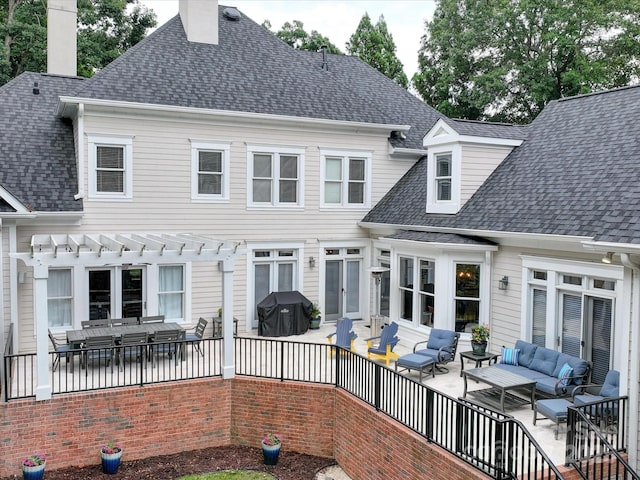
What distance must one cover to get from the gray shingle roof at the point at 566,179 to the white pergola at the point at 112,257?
19.0 feet

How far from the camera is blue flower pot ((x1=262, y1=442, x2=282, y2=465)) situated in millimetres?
10484

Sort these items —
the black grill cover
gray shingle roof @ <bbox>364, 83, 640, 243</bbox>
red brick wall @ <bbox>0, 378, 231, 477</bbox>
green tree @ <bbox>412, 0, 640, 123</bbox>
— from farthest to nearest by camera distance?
green tree @ <bbox>412, 0, 640, 123</bbox>, the black grill cover, gray shingle roof @ <bbox>364, 83, 640, 243</bbox>, red brick wall @ <bbox>0, 378, 231, 477</bbox>

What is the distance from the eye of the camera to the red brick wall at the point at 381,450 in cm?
789

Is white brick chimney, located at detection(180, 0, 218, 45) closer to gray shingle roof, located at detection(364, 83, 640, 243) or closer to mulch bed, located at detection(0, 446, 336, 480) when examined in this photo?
gray shingle roof, located at detection(364, 83, 640, 243)

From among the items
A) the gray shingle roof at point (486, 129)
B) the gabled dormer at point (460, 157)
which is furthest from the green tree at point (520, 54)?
the gabled dormer at point (460, 157)

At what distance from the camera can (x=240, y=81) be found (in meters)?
16.2

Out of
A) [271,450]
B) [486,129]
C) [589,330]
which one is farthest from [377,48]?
[271,450]

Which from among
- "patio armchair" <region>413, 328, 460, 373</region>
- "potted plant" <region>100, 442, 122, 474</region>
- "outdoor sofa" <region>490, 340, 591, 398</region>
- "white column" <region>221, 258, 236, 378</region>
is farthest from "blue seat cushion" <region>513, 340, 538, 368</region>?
"potted plant" <region>100, 442, 122, 474</region>

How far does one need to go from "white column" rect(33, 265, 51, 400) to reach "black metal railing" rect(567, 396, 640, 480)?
8689mm

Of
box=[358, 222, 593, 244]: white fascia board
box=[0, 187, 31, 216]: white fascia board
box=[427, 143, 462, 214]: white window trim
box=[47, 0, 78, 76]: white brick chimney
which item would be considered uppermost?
box=[47, 0, 78, 76]: white brick chimney

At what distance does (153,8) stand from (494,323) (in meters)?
28.8

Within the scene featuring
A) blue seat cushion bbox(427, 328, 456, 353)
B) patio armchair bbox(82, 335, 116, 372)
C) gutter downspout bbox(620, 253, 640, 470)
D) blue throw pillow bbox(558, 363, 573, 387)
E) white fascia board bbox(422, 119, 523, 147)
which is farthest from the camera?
white fascia board bbox(422, 119, 523, 147)

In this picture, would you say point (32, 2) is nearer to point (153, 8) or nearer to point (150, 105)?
point (153, 8)

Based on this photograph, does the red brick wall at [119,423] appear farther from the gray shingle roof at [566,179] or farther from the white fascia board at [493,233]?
the gray shingle roof at [566,179]
